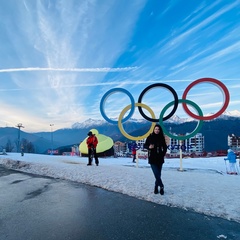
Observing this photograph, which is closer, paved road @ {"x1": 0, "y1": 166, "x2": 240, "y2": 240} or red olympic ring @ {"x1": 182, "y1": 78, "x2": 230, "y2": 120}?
paved road @ {"x1": 0, "y1": 166, "x2": 240, "y2": 240}

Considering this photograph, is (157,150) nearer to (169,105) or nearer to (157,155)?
(157,155)

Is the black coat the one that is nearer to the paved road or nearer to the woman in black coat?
the woman in black coat

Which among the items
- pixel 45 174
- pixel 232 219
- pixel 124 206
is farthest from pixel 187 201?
pixel 45 174

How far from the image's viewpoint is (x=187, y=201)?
5637 mm

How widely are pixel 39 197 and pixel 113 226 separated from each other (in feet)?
10.3

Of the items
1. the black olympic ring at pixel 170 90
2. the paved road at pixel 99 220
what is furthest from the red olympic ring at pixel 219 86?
the paved road at pixel 99 220

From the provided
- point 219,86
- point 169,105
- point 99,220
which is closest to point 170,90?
point 169,105

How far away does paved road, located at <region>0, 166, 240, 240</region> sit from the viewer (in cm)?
378

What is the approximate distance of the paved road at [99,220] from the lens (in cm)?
378

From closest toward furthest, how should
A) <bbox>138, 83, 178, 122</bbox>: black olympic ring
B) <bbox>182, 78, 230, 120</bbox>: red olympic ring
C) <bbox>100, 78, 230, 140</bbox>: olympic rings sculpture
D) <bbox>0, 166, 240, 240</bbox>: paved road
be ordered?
<bbox>0, 166, 240, 240</bbox>: paved road
<bbox>182, 78, 230, 120</bbox>: red olympic ring
<bbox>100, 78, 230, 140</bbox>: olympic rings sculpture
<bbox>138, 83, 178, 122</bbox>: black olympic ring

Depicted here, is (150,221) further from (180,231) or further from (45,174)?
(45,174)

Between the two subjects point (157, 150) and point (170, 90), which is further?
point (170, 90)

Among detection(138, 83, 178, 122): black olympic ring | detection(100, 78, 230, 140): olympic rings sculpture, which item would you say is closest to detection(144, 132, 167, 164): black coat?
detection(100, 78, 230, 140): olympic rings sculpture

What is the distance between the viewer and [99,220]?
177 inches
